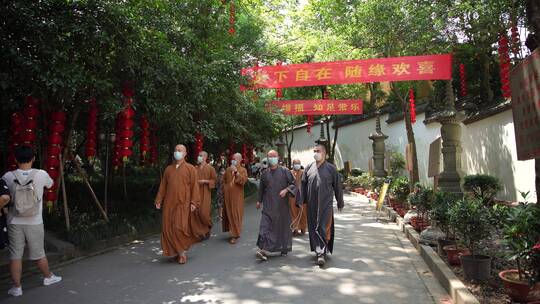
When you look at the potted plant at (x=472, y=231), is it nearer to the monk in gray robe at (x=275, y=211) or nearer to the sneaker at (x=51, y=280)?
the monk in gray robe at (x=275, y=211)

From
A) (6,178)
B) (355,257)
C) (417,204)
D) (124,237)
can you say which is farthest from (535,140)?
(124,237)

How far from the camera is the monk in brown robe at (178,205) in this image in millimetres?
6723

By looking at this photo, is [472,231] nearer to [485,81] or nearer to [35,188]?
[35,188]

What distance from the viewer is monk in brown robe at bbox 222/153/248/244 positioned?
343 inches

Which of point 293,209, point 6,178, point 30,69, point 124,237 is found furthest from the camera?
point 293,209

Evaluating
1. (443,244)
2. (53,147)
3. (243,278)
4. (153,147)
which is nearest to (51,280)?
(243,278)

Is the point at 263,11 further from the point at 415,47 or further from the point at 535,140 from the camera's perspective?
the point at 535,140

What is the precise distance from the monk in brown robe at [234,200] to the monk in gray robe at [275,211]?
1416 mm

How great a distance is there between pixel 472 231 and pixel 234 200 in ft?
15.6

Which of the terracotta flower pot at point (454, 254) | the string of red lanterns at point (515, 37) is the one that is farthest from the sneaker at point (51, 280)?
the string of red lanterns at point (515, 37)

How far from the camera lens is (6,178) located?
16.8ft

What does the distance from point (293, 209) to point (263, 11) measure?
46.5 feet

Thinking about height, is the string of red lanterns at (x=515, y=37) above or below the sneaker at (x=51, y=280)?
above

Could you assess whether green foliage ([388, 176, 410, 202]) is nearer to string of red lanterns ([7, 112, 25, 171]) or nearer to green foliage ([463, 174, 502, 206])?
green foliage ([463, 174, 502, 206])
